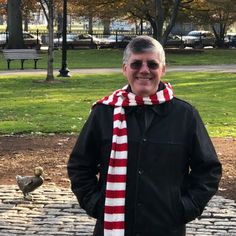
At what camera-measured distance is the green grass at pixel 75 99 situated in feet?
35.8

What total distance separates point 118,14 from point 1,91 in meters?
25.2

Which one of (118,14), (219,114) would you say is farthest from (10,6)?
(219,114)

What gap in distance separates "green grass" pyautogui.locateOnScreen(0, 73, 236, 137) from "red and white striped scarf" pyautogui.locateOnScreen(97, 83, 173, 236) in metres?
7.28

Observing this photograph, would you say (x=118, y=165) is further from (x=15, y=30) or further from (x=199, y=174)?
(x=15, y=30)

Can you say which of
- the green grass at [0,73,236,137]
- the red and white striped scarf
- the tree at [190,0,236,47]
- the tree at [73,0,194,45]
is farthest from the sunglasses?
the tree at [190,0,236,47]

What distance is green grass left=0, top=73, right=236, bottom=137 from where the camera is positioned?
10906 millimetres

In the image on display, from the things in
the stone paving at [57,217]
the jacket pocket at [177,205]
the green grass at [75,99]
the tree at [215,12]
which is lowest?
the green grass at [75,99]

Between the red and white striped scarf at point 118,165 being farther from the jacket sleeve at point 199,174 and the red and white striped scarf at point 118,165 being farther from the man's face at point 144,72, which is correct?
the jacket sleeve at point 199,174

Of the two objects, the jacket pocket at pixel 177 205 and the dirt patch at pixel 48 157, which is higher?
the jacket pocket at pixel 177 205

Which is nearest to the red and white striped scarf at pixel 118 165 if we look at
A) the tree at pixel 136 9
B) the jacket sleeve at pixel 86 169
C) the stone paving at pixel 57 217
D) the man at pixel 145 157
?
the man at pixel 145 157

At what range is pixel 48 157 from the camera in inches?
323

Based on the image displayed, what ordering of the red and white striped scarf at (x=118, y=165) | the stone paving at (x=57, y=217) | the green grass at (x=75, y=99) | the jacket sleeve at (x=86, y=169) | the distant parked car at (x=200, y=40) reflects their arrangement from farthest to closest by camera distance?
the distant parked car at (x=200, y=40), the green grass at (x=75, y=99), the stone paving at (x=57, y=217), the jacket sleeve at (x=86, y=169), the red and white striped scarf at (x=118, y=165)

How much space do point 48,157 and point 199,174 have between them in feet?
17.9

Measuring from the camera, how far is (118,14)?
40906 millimetres
